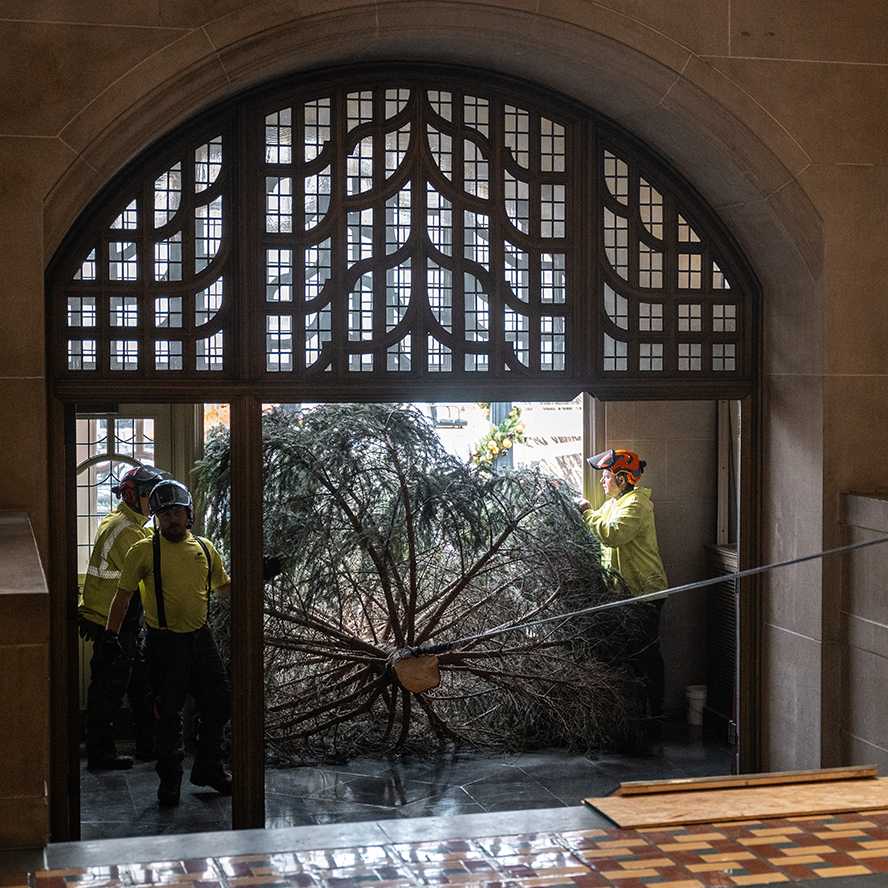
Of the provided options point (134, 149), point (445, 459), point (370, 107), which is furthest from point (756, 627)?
point (134, 149)

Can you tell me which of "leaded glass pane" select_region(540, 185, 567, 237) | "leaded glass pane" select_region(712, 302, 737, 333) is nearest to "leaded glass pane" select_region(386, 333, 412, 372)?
"leaded glass pane" select_region(540, 185, 567, 237)

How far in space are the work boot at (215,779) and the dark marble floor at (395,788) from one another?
5 centimetres

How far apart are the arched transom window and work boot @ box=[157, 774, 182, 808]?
6.78ft

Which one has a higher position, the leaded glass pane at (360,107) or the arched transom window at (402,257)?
the leaded glass pane at (360,107)

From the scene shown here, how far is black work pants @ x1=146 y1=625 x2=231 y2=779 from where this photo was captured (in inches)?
212

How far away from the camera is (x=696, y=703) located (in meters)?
6.65

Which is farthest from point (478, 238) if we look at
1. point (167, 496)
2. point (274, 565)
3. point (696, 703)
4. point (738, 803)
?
point (696, 703)

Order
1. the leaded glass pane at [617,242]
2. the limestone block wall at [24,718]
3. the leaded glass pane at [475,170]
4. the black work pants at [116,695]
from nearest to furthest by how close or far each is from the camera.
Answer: the limestone block wall at [24,718], the leaded glass pane at [475,170], the leaded glass pane at [617,242], the black work pants at [116,695]

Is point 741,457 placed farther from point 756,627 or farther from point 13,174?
point 13,174

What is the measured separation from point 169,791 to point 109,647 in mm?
715

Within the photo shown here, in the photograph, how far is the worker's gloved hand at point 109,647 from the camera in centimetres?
546

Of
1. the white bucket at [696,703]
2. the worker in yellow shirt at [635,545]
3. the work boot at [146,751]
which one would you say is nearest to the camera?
the work boot at [146,751]

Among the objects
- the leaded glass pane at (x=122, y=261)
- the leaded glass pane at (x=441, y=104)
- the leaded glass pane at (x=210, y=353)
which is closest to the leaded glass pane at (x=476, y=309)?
the leaded glass pane at (x=441, y=104)

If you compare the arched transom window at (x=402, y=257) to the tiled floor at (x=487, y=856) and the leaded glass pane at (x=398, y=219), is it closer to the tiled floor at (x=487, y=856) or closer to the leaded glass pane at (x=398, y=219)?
the leaded glass pane at (x=398, y=219)
